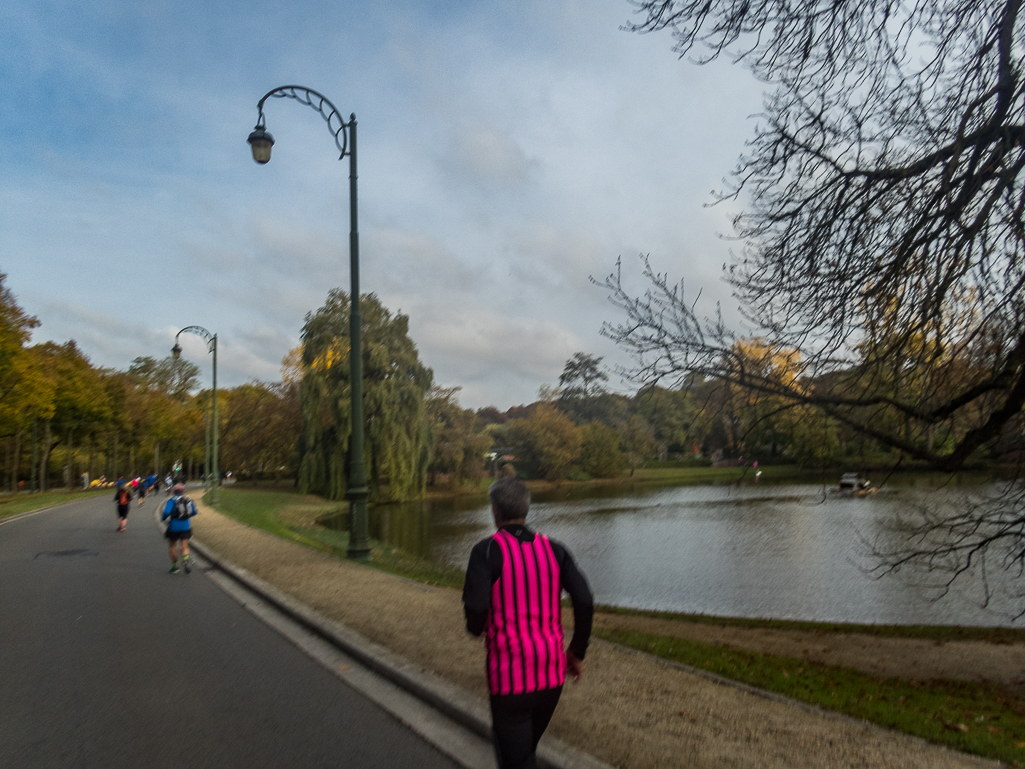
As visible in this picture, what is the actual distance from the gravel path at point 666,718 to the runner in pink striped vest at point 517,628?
3.65ft

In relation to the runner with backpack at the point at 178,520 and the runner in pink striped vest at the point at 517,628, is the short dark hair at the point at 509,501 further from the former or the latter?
the runner with backpack at the point at 178,520

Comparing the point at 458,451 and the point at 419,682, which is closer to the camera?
the point at 419,682

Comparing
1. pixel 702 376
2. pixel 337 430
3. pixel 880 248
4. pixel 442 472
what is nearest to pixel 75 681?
pixel 702 376

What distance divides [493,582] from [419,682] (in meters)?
2.85

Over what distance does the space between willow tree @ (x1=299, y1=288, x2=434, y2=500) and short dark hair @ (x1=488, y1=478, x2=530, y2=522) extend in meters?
33.1

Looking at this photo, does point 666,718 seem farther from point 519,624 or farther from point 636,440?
point 636,440

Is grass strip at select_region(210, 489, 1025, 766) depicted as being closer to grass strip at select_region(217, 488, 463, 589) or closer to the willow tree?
grass strip at select_region(217, 488, 463, 589)

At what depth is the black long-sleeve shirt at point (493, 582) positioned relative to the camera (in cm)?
297

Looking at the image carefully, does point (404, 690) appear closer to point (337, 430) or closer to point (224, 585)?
point (224, 585)

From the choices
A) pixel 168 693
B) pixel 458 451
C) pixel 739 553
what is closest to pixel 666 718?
pixel 168 693

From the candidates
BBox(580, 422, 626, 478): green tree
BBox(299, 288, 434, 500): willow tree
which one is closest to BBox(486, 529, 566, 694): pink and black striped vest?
BBox(299, 288, 434, 500): willow tree

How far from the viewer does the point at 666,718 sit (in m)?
4.48

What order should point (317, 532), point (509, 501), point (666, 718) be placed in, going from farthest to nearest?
point (317, 532) → point (666, 718) → point (509, 501)

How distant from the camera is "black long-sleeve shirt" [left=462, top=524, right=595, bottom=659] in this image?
297 cm
